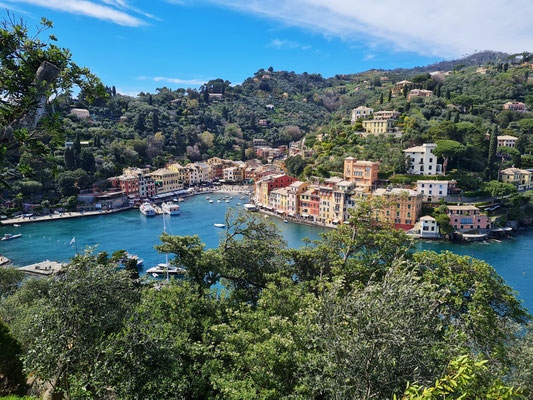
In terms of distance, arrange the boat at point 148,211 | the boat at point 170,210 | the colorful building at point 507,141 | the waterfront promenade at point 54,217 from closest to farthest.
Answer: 1. the waterfront promenade at point 54,217
2. the boat at point 148,211
3. the boat at point 170,210
4. the colorful building at point 507,141

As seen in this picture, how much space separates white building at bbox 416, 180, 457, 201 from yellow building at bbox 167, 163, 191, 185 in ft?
112

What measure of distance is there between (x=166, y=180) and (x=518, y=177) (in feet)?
142

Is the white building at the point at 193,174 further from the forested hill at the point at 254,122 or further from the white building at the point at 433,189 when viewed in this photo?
the white building at the point at 433,189

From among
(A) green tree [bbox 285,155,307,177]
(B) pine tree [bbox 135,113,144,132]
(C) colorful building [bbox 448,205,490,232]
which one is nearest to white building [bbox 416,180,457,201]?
(C) colorful building [bbox 448,205,490,232]

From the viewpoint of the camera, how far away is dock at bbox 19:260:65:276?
1967cm

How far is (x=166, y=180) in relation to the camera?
46688 millimetres

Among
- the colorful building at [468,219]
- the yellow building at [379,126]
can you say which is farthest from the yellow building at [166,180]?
the colorful building at [468,219]

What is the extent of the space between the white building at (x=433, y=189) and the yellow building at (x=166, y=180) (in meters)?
33.2

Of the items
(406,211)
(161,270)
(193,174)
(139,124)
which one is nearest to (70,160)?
(193,174)

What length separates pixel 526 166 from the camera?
118 feet

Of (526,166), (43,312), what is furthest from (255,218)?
(526,166)

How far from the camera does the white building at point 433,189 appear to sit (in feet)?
98.2

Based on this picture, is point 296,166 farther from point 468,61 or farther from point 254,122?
point 468,61

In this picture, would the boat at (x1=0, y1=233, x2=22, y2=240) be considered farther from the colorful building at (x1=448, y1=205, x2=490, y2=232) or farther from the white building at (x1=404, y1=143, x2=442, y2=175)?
the white building at (x1=404, y1=143, x2=442, y2=175)
